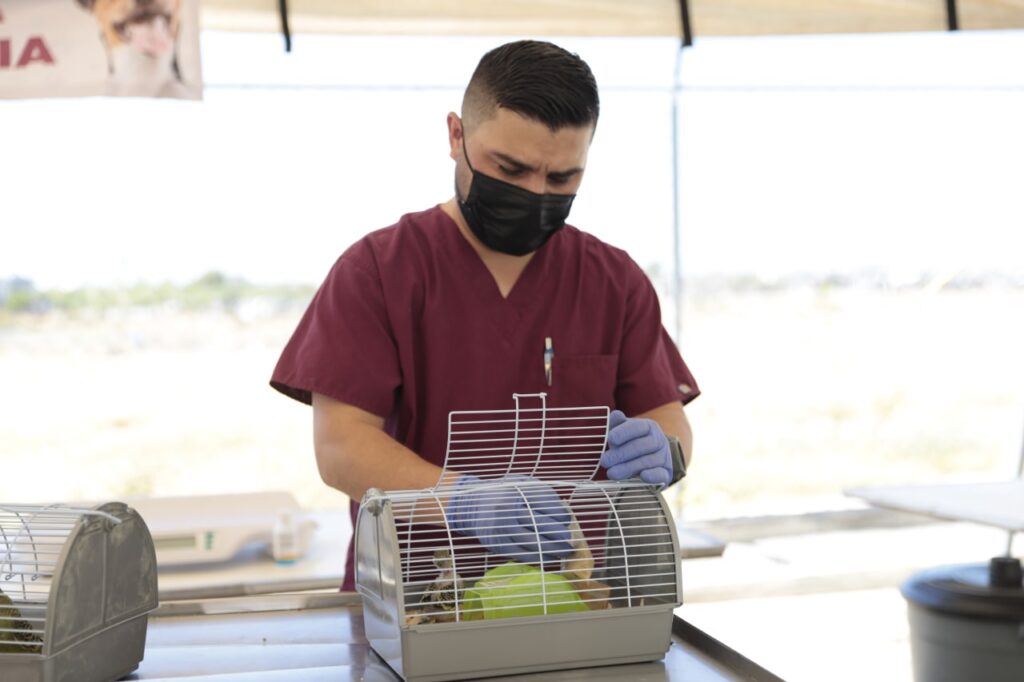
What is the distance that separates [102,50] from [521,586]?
7.47 feet

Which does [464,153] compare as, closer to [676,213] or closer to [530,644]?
[530,644]

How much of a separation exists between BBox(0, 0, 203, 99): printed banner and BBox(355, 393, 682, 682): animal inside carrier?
1.94m

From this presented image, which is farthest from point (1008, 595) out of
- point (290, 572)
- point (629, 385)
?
point (290, 572)

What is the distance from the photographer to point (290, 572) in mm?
2631

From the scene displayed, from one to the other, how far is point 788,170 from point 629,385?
4503mm

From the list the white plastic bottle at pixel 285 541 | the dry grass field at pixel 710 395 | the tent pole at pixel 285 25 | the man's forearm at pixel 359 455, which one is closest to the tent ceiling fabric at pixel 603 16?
the tent pole at pixel 285 25

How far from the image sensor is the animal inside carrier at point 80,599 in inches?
41.9

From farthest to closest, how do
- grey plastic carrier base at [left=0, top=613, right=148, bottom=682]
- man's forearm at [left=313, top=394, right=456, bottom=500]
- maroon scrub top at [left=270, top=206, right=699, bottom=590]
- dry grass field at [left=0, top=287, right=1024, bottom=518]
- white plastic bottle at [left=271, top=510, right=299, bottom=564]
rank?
dry grass field at [left=0, top=287, right=1024, bottom=518], white plastic bottle at [left=271, top=510, right=299, bottom=564], maroon scrub top at [left=270, top=206, right=699, bottom=590], man's forearm at [left=313, top=394, right=456, bottom=500], grey plastic carrier base at [left=0, top=613, right=148, bottom=682]

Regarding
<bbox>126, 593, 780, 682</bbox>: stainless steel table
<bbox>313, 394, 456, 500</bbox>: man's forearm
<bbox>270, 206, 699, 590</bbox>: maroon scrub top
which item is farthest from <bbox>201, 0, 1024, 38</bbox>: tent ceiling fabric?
<bbox>126, 593, 780, 682</bbox>: stainless steel table

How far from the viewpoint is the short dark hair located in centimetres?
148

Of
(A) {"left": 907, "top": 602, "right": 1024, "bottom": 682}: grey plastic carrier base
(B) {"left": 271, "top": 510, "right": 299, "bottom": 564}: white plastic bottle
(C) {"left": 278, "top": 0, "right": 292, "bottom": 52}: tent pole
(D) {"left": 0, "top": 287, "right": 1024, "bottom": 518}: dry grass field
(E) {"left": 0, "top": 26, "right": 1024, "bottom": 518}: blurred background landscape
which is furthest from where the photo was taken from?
(D) {"left": 0, "top": 287, "right": 1024, "bottom": 518}: dry grass field

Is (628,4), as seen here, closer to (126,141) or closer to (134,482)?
(126,141)

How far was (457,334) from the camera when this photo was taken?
1672mm

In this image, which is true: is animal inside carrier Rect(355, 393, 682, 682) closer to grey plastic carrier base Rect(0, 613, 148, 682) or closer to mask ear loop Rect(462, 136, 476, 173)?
grey plastic carrier base Rect(0, 613, 148, 682)
